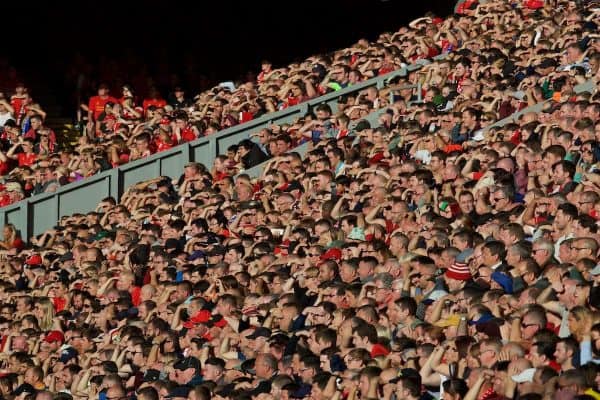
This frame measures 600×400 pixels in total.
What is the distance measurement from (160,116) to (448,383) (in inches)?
511

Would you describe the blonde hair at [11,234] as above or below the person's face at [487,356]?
above

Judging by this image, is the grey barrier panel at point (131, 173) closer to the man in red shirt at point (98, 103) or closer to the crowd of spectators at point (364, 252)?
the crowd of spectators at point (364, 252)

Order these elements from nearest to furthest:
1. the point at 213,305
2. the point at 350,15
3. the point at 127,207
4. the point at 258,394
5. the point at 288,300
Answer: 1. the point at 258,394
2. the point at 288,300
3. the point at 213,305
4. the point at 127,207
5. the point at 350,15

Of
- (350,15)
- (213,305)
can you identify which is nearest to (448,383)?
(213,305)

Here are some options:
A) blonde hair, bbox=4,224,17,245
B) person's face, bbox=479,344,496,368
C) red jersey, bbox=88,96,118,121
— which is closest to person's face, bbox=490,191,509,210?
person's face, bbox=479,344,496,368

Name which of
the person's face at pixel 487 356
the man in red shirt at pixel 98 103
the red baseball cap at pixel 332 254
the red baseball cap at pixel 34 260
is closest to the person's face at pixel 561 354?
the person's face at pixel 487 356

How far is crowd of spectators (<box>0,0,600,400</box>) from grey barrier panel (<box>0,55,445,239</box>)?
0.96 feet

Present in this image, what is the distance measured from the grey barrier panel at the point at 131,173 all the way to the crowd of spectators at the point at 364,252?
0.96 ft

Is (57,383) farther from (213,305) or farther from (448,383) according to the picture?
(448,383)

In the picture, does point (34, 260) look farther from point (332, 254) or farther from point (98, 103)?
point (98, 103)

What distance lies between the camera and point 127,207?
21531 mm

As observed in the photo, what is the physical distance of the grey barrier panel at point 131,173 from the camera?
899 inches

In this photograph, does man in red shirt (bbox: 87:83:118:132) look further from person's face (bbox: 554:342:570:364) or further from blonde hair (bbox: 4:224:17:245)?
person's face (bbox: 554:342:570:364)

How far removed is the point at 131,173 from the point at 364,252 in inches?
303
